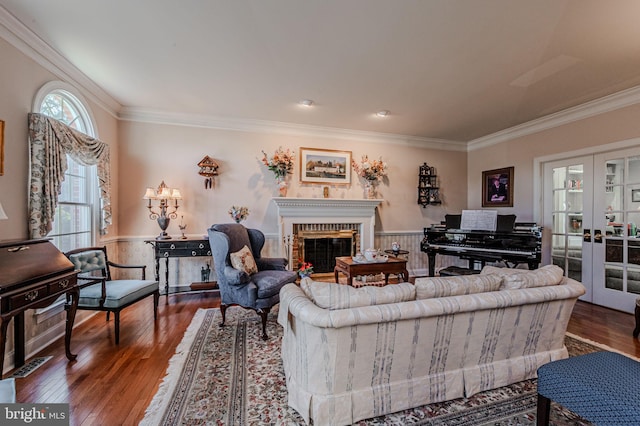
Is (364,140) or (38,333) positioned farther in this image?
(364,140)

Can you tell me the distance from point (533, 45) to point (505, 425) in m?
2.99

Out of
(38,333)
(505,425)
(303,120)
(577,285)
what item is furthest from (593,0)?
(38,333)

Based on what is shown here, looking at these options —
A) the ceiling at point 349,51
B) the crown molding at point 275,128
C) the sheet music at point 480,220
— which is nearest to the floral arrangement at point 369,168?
the crown molding at point 275,128

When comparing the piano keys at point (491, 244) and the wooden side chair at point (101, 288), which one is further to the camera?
the piano keys at point (491, 244)

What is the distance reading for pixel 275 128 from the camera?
Answer: 476 centimetres

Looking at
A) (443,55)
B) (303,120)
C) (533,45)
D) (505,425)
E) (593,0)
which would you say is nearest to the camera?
(505,425)

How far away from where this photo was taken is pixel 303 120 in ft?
15.1

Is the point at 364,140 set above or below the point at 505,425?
above

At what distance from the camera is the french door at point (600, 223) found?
3.48 metres

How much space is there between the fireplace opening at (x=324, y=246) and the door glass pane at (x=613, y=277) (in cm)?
356

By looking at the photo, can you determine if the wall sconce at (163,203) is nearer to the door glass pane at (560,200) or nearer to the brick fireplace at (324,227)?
the brick fireplace at (324,227)

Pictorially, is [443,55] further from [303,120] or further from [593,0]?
[303,120]

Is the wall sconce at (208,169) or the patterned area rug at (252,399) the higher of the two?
the wall sconce at (208,169)

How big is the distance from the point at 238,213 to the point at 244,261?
4.54 feet
